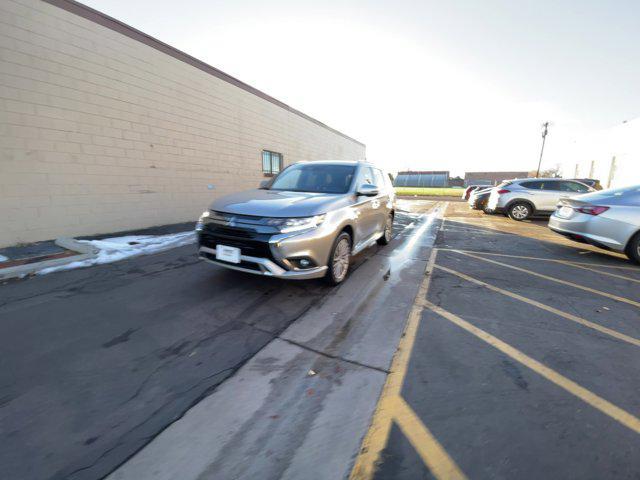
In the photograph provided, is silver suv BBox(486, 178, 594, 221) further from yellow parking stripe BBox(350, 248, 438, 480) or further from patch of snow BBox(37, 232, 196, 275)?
patch of snow BBox(37, 232, 196, 275)

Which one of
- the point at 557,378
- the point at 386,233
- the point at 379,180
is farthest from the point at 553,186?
the point at 557,378

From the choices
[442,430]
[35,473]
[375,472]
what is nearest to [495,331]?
[442,430]

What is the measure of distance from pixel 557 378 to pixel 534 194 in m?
11.8

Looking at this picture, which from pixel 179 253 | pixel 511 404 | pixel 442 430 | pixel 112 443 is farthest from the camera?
pixel 179 253

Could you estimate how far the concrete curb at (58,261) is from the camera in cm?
444

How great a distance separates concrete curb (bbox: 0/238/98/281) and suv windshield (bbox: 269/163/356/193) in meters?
3.58

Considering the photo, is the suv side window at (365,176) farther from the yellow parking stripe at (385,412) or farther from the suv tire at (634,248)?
the suv tire at (634,248)

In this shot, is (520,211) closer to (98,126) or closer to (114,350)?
(114,350)

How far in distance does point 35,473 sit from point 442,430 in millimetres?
2293

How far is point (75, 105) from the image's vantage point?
6.48 meters

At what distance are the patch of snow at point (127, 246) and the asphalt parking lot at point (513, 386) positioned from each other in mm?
5253

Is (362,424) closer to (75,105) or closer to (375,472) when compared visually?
(375,472)

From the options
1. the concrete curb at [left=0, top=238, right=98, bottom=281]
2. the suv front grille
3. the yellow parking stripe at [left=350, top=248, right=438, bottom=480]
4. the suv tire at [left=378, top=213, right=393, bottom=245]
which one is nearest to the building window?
the suv tire at [left=378, top=213, right=393, bottom=245]

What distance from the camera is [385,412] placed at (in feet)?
6.71
